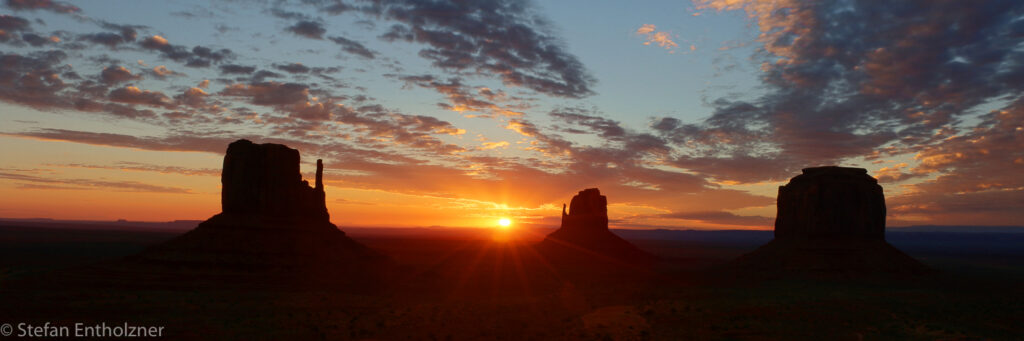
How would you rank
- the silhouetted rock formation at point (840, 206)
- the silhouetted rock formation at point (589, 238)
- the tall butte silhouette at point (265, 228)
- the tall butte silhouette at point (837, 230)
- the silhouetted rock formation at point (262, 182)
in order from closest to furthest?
the tall butte silhouette at point (265, 228) < the silhouetted rock formation at point (262, 182) < the tall butte silhouette at point (837, 230) < the silhouetted rock formation at point (840, 206) < the silhouetted rock formation at point (589, 238)

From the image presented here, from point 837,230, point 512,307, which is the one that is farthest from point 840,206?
point 512,307

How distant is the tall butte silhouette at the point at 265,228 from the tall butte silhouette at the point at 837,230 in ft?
147

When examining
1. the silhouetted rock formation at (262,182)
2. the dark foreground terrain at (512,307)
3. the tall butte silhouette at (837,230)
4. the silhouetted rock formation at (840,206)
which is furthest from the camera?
the silhouetted rock formation at (840,206)

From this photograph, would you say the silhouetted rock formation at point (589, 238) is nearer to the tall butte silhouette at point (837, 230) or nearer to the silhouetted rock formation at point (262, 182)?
the tall butte silhouette at point (837, 230)

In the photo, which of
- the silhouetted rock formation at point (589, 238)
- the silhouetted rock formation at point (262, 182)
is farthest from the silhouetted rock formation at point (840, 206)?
the silhouetted rock formation at point (262, 182)

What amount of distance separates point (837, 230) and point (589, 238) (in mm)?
45294

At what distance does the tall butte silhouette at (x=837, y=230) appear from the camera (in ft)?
184

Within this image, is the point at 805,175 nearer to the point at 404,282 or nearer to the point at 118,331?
the point at 404,282

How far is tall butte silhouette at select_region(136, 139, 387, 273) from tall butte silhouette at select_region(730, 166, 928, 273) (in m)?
44.9

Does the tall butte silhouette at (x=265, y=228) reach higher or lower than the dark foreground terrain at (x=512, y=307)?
higher

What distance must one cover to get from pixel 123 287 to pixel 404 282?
22296 mm

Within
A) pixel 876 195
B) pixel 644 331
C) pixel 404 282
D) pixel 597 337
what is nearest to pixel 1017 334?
pixel 644 331

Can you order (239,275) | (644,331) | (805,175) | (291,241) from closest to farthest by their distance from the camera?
(644,331)
(239,275)
(291,241)
(805,175)

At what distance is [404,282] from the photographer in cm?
5266
